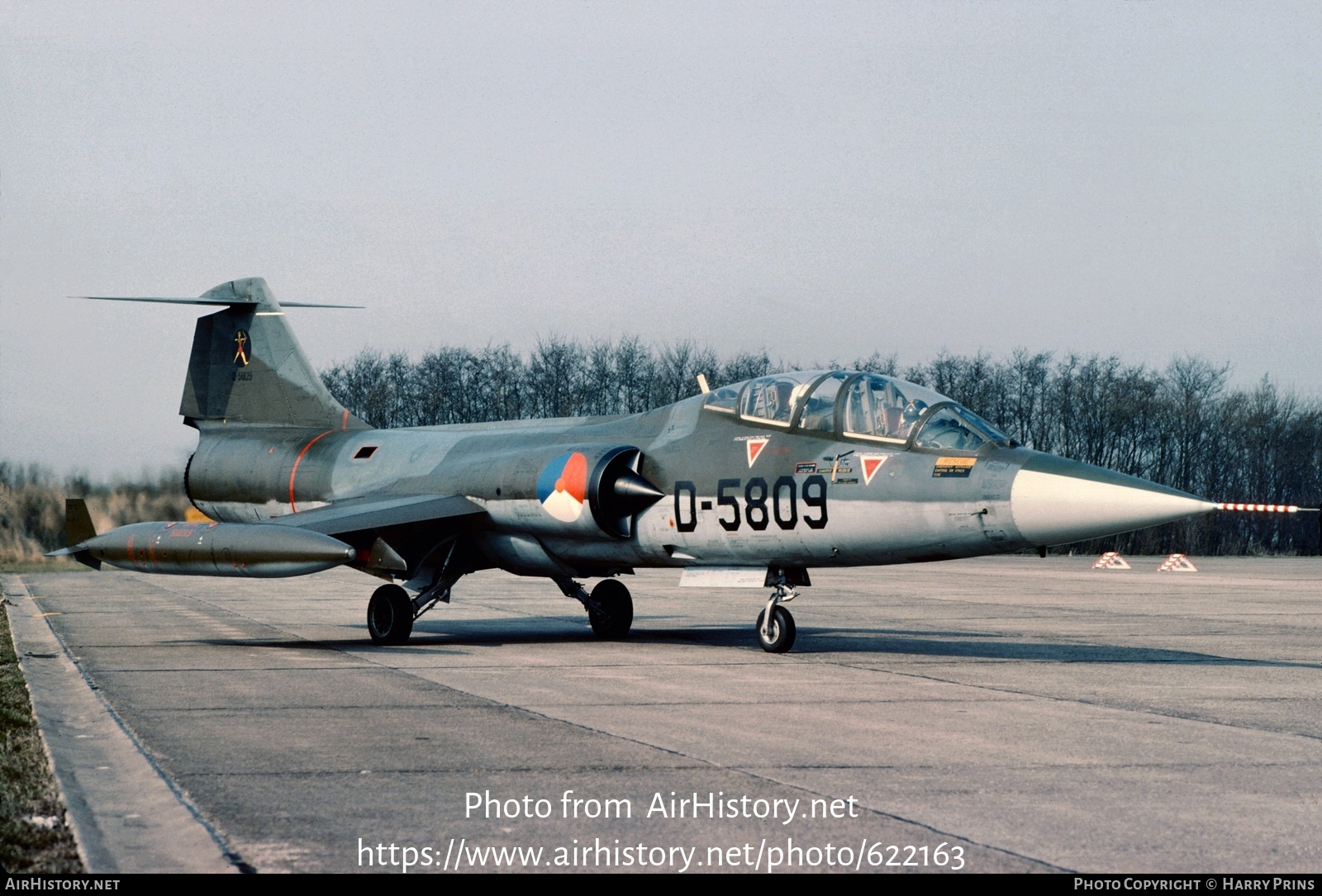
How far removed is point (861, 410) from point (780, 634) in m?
2.38

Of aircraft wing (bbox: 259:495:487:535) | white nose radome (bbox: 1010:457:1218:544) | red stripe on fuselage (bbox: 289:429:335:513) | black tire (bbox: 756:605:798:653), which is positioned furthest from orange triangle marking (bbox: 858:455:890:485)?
red stripe on fuselage (bbox: 289:429:335:513)

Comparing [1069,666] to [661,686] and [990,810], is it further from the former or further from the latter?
[990,810]

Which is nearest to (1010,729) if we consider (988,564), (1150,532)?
(988,564)

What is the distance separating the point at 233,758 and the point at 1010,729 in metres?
4.71

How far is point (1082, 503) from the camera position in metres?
11.4

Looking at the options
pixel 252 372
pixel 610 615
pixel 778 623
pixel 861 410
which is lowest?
pixel 610 615

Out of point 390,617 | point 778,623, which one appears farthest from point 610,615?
point 778,623

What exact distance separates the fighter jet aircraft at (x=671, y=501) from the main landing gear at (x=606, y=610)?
0.02 metres

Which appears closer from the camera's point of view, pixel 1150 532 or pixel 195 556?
pixel 195 556

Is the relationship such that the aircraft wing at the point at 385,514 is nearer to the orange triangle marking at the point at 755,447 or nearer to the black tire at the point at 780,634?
the orange triangle marking at the point at 755,447

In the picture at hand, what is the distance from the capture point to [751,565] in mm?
13672

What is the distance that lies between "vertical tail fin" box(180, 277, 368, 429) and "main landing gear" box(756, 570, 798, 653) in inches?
299

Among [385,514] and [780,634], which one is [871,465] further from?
[385,514]

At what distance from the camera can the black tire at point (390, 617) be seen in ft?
49.2
